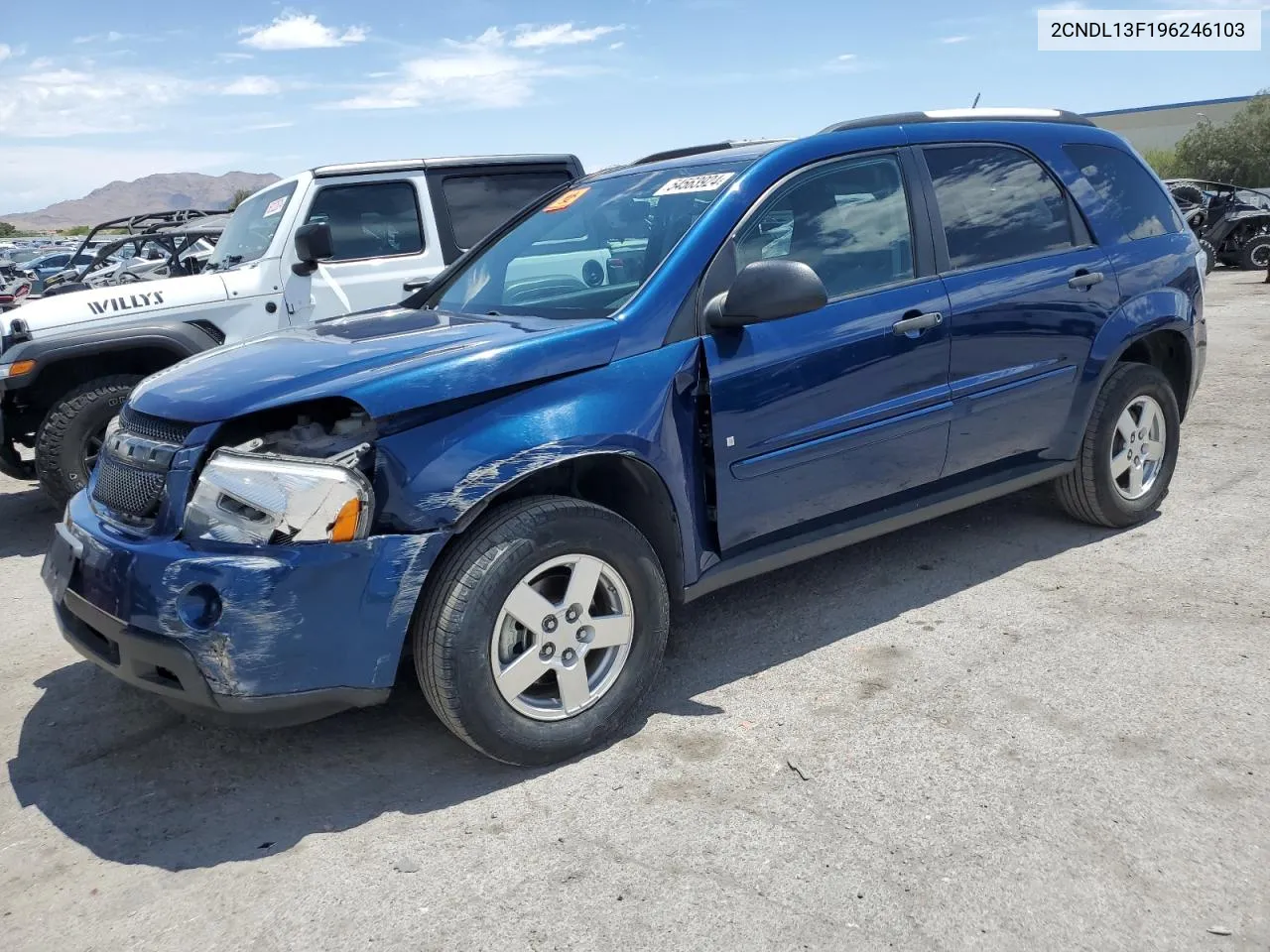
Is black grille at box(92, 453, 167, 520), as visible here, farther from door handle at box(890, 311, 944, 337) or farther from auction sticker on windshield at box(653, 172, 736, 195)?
door handle at box(890, 311, 944, 337)

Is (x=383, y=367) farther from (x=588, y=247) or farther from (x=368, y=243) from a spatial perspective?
(x=368, y=243)

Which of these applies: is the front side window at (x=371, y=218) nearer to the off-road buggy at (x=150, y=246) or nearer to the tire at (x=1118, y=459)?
the off-road buggy at (x=150, y=246)

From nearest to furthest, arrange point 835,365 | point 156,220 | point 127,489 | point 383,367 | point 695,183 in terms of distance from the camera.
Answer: point 383,367
point 127,489
point 835,365
point 695,183
point 156,220

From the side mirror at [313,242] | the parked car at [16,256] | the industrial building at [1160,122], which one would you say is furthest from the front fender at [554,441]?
the industrial building at [1160,122]

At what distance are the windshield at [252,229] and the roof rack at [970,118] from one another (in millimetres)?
4137

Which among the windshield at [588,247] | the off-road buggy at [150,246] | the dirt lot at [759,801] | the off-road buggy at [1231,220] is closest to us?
the dirt lot at [759,801]

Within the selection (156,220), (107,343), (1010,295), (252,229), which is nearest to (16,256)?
(156,220)

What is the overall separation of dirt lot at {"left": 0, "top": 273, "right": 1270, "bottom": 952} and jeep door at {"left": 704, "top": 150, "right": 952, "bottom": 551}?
2.11ft

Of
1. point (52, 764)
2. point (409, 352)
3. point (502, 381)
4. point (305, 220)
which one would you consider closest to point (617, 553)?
point (502, 381)

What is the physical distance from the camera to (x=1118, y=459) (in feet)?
16.0

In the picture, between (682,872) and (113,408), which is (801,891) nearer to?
(682,872)

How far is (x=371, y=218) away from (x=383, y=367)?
4280 millimetres

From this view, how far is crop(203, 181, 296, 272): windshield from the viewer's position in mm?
6801

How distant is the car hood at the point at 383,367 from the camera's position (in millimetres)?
2941
